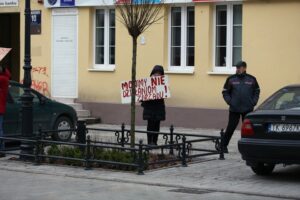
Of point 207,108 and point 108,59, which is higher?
point 108,59

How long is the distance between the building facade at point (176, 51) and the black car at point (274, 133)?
7235 mm

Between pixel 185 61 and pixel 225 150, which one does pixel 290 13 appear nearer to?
pixel 185 61

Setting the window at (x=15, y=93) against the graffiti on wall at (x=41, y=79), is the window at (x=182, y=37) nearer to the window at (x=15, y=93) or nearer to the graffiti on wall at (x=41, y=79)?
the graffiti on wall at (x=41, y=79)

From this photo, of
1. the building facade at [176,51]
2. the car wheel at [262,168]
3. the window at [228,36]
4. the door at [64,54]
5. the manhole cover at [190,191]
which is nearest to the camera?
the manhole cover at [190,191]

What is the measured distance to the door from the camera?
72.4 feet

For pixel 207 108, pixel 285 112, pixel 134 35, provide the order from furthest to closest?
pixel 207 108
pixel 134 35
pixel 285 112

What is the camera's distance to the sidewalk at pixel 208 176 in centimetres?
1030

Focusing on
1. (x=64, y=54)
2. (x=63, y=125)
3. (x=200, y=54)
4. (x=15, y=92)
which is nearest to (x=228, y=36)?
(x=200, y=54)

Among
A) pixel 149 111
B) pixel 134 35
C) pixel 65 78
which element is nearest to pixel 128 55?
pixel 65 78

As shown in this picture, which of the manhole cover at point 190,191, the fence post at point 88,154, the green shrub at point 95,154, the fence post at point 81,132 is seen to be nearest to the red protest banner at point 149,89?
the fence post at point 81,132

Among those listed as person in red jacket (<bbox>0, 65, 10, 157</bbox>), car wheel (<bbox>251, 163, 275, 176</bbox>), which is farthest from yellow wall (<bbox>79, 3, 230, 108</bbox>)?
car wheel (<bbox>251, 163, 275, 176</bbox>)

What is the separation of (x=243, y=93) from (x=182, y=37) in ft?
21.2

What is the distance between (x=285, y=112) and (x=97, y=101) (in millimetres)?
11560

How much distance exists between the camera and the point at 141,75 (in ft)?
67.7
